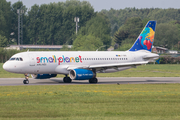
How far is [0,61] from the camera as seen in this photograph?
9181 cm

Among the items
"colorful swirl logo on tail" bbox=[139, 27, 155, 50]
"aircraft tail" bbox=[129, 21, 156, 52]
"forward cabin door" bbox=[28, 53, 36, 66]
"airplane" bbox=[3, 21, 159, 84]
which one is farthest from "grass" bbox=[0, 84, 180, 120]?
"colorful swirl logo on tail" bbox=[139, 27, 155, 50]

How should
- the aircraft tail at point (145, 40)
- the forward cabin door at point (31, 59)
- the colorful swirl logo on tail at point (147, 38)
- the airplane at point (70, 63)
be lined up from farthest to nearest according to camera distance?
the colorful swirl logo on tail at point (147, 38)
the aircraft tail at point (145, 40)
the forward cabin door at point (31, 59)
the airplane at point (70, 63)

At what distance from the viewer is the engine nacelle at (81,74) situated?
36.8 m

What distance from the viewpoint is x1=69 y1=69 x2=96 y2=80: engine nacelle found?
3675 centimetres

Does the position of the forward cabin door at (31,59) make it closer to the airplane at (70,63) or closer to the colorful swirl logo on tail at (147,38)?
the airplane at (70,63)

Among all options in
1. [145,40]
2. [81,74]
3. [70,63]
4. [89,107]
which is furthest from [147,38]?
[89,107]

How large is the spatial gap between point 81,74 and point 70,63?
10.8ft

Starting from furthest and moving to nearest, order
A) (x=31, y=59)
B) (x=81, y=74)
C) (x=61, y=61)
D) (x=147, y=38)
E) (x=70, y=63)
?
(x=147, y=38)
(x=70, y=63)
(x=61, y=61)
(x=31, y=59)
(x=81, y=74)

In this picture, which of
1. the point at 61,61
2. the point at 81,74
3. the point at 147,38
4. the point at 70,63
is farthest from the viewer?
the point at 147,38

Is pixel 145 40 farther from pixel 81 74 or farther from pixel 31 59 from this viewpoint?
pixel 31 59

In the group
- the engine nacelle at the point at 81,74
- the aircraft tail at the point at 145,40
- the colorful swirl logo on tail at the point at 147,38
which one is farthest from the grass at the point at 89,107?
the colorful swirl logo on tail at the point at 147,38

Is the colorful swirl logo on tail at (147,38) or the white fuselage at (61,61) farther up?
the colorful swirl logo on tail at (147,38)

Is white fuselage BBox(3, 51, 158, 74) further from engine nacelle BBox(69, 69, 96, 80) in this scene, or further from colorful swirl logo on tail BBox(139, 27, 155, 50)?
colorful swirl logo on tail BBox(139, 27, 155, 50)

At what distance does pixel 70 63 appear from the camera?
39.6 meters
